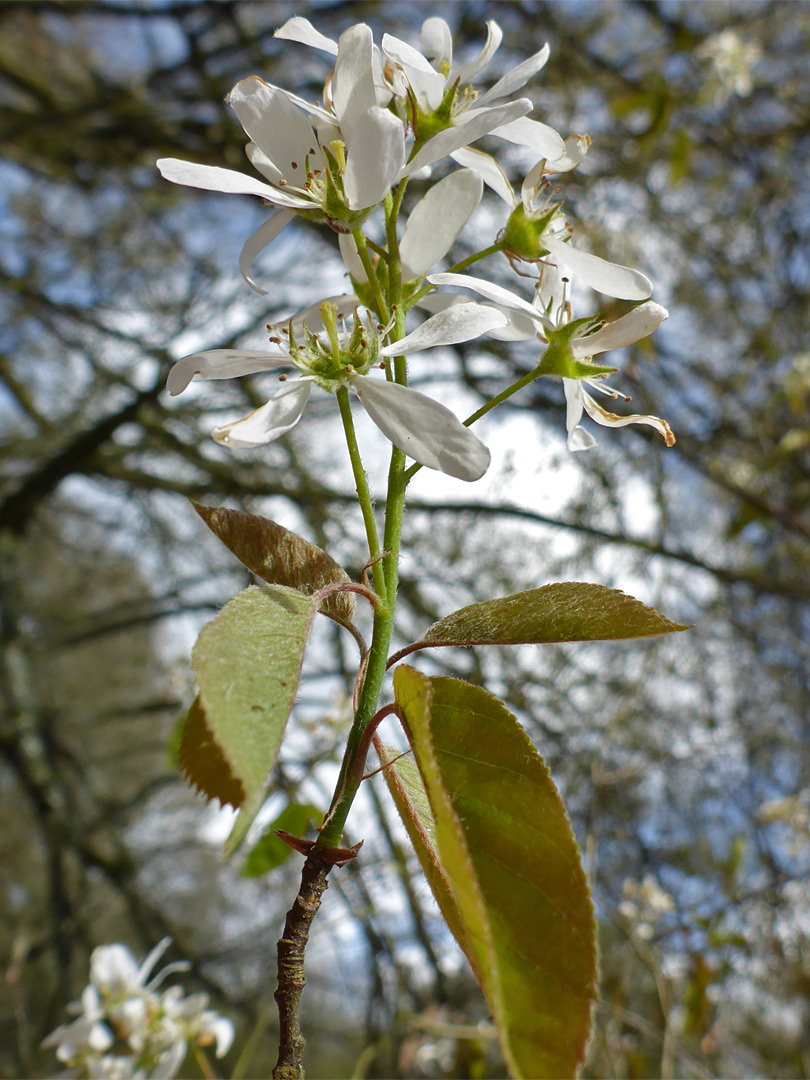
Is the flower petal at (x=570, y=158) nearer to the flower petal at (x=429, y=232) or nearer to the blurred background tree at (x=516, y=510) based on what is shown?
the flower petal at (x=429, y=232)

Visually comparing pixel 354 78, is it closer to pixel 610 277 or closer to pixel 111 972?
pixel 610 277

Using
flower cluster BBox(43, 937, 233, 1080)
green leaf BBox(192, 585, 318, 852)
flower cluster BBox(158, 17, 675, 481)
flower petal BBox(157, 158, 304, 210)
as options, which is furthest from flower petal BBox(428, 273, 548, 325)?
flower cluster BBox(43, 937, 233, 1080)

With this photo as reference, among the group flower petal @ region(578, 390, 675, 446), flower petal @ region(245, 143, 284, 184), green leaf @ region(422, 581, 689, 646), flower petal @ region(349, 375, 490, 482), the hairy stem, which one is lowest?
the hairy stem

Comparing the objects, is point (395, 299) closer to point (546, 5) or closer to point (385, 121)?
point (385, 121)

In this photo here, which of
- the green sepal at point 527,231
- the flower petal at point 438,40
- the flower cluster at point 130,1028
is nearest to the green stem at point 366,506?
the green sepal at point 527,231

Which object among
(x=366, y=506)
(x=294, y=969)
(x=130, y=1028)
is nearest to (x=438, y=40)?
(x=366, y=506)

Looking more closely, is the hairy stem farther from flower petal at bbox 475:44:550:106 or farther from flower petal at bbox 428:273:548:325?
flower petal at bbox 475:44:550:106
